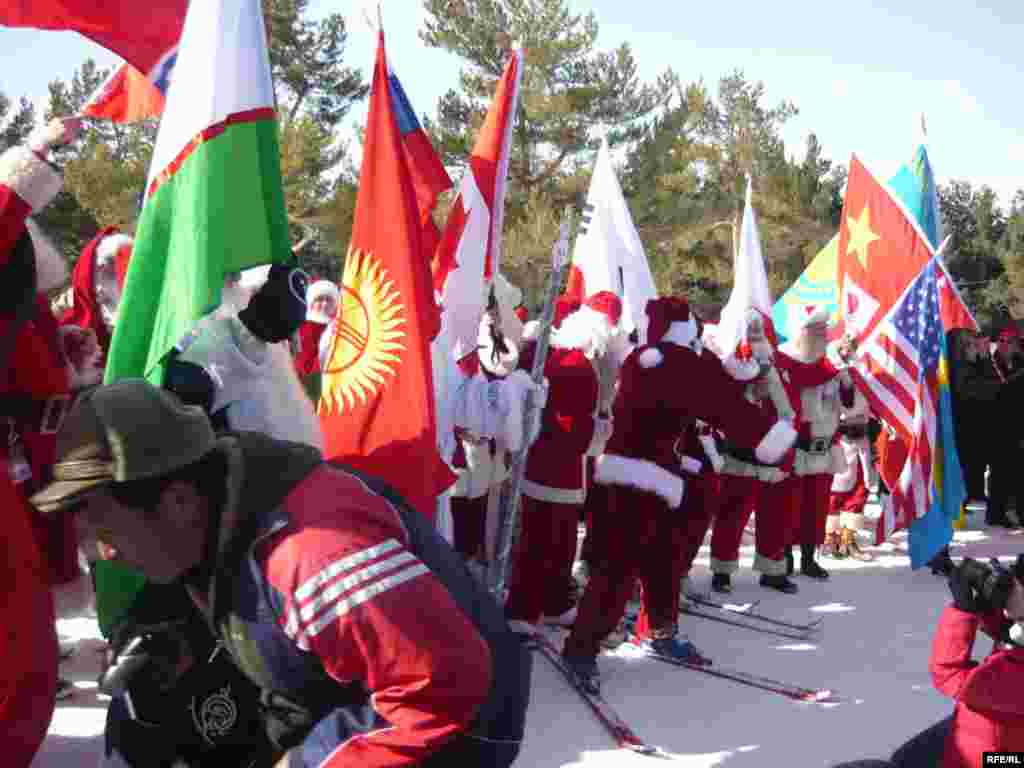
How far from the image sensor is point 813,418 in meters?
6.51

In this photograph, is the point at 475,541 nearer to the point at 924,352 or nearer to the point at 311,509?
the point at 924,352

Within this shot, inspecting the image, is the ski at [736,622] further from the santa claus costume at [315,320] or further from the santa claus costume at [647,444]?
the santa claus costume at [315,320]

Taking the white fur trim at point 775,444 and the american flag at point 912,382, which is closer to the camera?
the white fur trim at point 775,444

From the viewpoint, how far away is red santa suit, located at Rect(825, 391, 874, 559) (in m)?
7.16

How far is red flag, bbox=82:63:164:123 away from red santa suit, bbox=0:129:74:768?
1279 millimetres

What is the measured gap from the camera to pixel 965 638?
8.14ft

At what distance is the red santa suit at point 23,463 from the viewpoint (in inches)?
80.4

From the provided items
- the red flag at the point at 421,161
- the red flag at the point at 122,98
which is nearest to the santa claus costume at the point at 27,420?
the red flag at the point at 122,98

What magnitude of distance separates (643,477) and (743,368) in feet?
4.41

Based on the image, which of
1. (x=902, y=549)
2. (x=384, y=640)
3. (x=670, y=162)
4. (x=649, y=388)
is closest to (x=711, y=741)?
(x=649, y=388)

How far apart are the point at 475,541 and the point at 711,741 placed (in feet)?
6.87

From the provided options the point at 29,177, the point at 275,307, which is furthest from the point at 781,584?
the point at 29,177

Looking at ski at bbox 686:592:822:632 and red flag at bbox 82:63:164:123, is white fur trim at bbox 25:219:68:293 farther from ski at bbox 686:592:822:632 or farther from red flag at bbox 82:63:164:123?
ski at bbox 686:592:822:632

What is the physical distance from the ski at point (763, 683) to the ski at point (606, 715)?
1.76 ft
